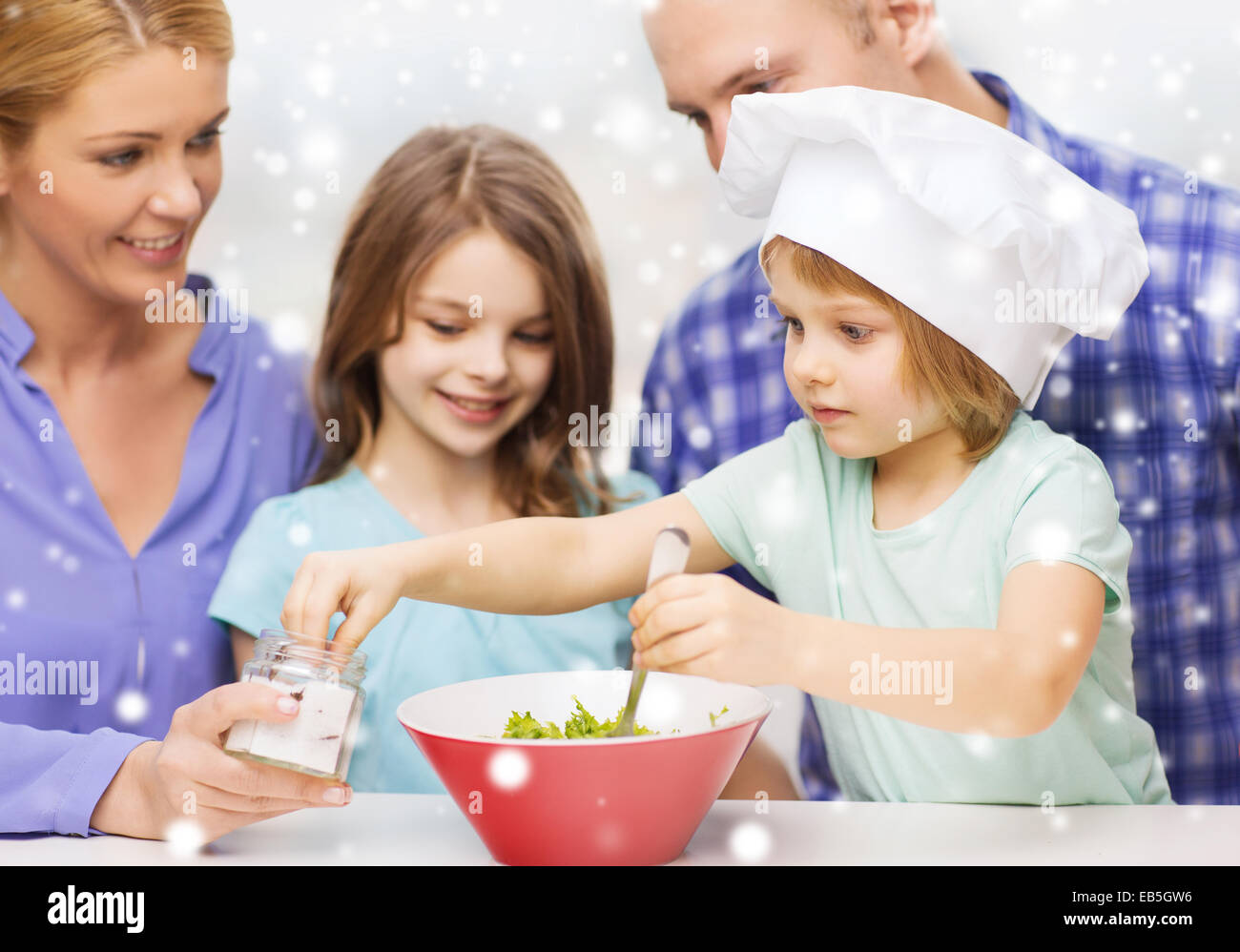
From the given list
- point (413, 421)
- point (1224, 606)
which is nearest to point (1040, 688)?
point (1224, 606)

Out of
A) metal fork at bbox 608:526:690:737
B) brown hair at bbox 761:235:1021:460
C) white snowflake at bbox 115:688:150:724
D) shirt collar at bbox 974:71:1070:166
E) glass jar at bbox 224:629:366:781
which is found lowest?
white snowflake at bbox 115:688:150:724

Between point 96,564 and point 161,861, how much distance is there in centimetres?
51

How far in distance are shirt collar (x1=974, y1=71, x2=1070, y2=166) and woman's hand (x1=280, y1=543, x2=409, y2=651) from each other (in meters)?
0.85

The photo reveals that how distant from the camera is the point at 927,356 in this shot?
3.09 ft

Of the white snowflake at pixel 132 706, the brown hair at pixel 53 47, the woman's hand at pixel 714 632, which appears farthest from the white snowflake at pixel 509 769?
the brown hair at pixel 53 47

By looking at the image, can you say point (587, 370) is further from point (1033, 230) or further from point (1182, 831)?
point (1182, 831)

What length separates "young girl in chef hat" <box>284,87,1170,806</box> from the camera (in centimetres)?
79

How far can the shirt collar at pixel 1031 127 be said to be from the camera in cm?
127

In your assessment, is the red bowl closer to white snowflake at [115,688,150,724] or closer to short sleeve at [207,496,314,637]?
short sleeve at [207,496,314,637]

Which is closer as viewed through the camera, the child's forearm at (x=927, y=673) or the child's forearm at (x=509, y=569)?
the child's forearm at (x=927, y=673)

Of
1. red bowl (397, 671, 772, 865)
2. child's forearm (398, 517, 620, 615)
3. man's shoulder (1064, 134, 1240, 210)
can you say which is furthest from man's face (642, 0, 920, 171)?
red bowl (397, 671, 772, 865)

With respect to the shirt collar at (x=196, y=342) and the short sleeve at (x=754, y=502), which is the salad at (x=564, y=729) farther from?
the shirt collar at (x=196, y=342)

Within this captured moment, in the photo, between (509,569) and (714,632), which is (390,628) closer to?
(509,569)

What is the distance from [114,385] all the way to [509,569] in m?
0.57
